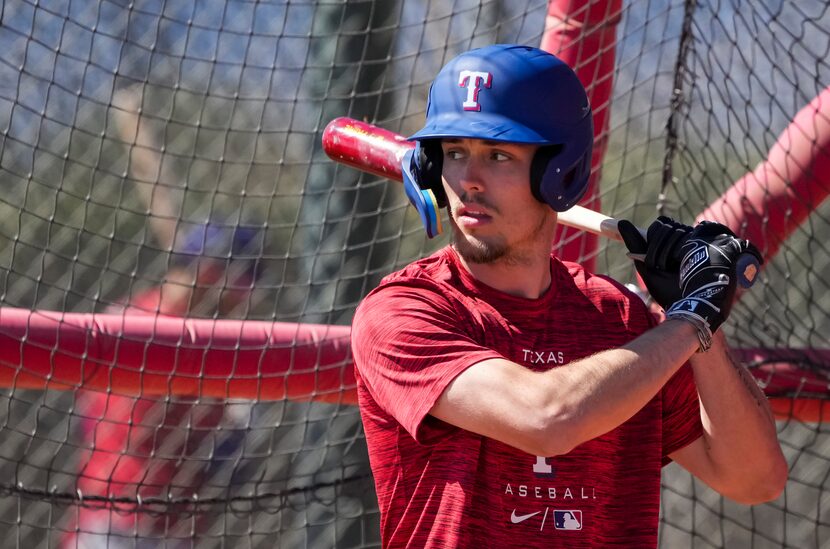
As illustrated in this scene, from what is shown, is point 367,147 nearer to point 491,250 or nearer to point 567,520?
point 491,250

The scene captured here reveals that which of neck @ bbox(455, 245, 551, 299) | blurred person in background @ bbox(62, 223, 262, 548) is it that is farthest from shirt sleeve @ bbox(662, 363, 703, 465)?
Answer: blurred person in background @ bbox(62, 223, 262, 548)

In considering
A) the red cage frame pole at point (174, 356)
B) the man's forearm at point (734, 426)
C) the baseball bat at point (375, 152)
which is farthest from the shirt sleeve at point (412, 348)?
the red cage frame pole at point (174, 356)

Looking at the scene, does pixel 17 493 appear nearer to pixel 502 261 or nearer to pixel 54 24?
pixel 502 261

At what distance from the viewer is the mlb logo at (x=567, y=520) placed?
1901mm

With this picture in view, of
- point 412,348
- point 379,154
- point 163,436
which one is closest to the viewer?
point 412,348

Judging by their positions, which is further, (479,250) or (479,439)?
(479,250)

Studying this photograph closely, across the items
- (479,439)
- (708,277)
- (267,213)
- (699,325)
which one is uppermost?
(267,213)

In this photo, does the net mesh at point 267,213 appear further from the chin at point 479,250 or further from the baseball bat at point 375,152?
the chin at point 479,250

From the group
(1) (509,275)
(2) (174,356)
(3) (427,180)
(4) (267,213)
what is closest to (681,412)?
(1) (509,275)

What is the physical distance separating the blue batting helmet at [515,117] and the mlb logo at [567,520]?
1.79ft

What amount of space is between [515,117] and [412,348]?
473mm

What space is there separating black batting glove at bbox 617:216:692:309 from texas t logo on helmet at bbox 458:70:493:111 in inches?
16.0

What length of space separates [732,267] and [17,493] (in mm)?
1977

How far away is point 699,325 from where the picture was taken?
1.92 metres
